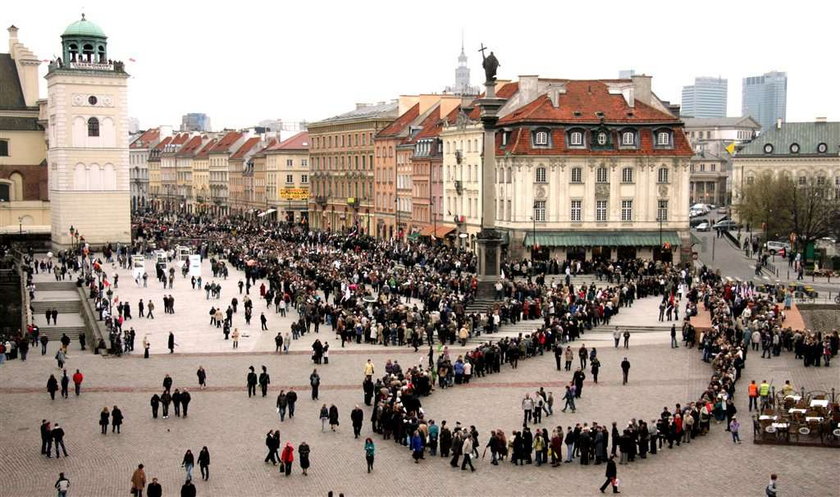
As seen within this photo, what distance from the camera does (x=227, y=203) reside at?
150750mm

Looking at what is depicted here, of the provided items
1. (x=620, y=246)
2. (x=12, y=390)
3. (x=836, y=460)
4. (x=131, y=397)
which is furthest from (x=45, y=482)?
(x=620, y=246)

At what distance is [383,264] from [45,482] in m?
39.2

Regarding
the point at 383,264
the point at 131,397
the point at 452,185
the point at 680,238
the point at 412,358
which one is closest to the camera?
the point at 131,397

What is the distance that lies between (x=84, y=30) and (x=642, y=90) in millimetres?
39089

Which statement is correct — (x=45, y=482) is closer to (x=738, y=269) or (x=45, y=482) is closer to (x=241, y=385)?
(x=241, y=385)

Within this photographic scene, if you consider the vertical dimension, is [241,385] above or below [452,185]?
below

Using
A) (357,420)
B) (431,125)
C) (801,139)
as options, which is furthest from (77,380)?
(801,139)

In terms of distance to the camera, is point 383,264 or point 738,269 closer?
point 383,264

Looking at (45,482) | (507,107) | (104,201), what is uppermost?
(507,107)

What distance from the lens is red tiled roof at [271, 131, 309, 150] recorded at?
12650cm

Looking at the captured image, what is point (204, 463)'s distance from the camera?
24594 millimetres

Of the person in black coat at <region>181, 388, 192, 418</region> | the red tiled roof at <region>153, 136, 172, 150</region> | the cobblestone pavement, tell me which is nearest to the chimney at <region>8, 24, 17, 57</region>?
the cobblestone pavement

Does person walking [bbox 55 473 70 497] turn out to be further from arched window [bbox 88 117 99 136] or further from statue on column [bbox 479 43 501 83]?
arched window [bbox 88 117 99 136]

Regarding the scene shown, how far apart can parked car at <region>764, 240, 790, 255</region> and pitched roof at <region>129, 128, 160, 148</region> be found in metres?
124
